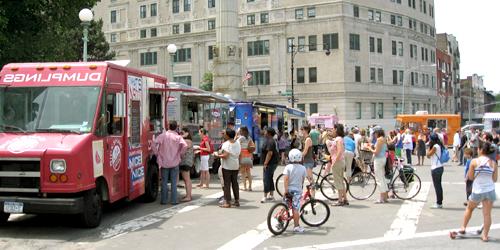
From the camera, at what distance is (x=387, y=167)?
13266 mm

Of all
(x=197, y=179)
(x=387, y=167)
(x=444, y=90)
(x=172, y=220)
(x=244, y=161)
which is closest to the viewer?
(x=172, y=220)

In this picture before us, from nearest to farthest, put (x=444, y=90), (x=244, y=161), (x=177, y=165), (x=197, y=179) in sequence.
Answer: (x=177, y=165)
(x=244, y=161)
(x=197, y=179)
(x=444, y=90)

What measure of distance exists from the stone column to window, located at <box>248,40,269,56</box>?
78.4 feet

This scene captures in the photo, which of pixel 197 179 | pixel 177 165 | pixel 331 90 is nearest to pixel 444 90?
pixel 331 90

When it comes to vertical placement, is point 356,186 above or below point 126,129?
below

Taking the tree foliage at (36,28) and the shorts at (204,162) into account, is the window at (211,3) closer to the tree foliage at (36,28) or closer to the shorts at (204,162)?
the tree foliage at (36,28)

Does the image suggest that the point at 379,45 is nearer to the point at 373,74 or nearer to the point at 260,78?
the point at 373,74

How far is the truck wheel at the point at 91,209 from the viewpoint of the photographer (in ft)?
30.2

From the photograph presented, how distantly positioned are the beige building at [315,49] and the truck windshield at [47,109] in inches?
1982

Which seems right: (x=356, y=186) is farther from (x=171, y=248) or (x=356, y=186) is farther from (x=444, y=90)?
(x=444, y=90)

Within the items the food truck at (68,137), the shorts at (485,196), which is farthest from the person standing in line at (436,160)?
the food truck at (68,137)

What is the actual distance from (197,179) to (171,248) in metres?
9.99

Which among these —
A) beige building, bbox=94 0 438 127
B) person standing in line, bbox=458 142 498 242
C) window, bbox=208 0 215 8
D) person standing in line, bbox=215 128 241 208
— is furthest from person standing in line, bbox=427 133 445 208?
window, bbox=208 0 215 8

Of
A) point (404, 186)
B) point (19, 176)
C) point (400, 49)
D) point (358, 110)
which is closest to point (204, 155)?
point (404, 186)
